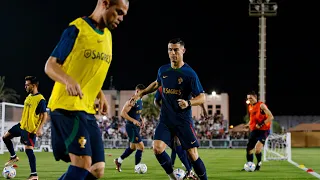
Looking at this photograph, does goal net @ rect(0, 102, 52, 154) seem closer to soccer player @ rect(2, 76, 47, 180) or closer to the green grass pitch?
the green grass pitch

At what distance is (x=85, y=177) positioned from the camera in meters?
5.41

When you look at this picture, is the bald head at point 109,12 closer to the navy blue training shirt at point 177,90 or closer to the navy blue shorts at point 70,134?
the navy blue shorts at point 70,134

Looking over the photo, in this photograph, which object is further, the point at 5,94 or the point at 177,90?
the point at 5,94

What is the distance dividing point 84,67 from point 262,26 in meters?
31.2

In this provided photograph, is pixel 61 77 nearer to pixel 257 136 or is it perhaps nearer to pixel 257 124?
pixel 257 124

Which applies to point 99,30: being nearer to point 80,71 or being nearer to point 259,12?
point 80,71

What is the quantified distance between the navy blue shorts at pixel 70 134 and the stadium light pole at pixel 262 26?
29.2m

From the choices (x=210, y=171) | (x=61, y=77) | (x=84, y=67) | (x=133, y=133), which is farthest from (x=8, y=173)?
(x=61, y=77)

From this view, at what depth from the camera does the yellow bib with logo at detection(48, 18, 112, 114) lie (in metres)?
5.23

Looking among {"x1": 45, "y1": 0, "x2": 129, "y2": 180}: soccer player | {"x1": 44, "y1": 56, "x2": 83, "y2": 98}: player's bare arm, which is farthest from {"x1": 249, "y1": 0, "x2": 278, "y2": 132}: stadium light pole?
{"x1": 44, "y1": 56, "x2": 83, "y2": 98}: player's bare arm

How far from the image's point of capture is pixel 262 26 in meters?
35.2

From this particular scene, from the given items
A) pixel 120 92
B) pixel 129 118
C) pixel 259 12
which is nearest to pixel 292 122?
pixel 120 92

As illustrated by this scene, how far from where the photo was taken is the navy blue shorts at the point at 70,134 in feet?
17.0

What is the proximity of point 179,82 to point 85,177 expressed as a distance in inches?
163
